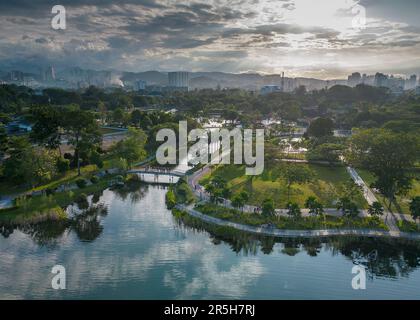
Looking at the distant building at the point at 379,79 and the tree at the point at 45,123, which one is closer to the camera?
the tree at the point at 45,123

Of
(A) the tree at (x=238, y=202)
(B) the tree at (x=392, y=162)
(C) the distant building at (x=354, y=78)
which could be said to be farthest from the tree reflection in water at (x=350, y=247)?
(C) the distant building at (x=354, y=78)

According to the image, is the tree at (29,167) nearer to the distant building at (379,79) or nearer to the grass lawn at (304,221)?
the grass lawn at (304,221)

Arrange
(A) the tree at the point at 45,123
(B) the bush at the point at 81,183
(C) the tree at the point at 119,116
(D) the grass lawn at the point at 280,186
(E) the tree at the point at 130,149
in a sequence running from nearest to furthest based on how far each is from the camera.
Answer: (D) the grass lawn at the point at 280,186
(B) the bush at the point at 81,183
(A) the tree at the point at 45,123
(E) the tree at the point at 130,149
(C) the tree at the point at 119,116

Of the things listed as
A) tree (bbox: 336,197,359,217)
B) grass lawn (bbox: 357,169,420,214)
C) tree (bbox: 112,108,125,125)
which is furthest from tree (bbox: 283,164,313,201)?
tree (bbox: 112,108,125,125)

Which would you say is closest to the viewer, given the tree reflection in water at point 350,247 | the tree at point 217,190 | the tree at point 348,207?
the tree reflection in water at point 350,247

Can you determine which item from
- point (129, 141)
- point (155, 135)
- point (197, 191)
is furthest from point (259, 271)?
point (155, 135)

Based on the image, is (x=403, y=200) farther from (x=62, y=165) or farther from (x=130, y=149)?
(x=62, y=165)
